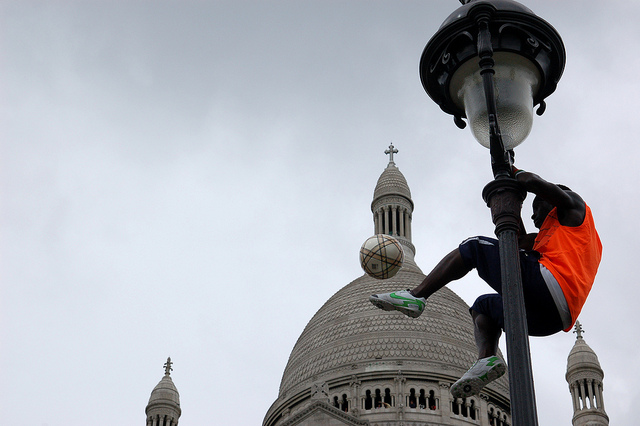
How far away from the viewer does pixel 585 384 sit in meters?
45.5

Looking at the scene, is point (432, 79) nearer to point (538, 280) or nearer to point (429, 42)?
point (429, 42)

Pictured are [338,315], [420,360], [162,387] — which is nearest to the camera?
[162,387]

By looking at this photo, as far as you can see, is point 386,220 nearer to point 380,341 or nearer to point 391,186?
point 391,186

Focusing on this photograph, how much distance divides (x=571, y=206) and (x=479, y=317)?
0.94 meters

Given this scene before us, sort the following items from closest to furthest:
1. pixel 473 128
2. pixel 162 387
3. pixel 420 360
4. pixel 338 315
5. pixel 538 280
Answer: pixel 538 280 < pixel 473 128 < pixel 162 387 < pixel 420 360 < pixel 338 315

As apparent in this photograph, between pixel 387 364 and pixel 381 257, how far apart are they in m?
41.9

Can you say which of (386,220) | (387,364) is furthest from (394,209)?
(387,364)

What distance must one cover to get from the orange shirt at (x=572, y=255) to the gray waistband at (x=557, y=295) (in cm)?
2

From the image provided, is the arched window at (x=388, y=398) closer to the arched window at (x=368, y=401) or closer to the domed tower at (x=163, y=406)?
the arched window at (x=368, y=401)

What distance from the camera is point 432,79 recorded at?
735 cm

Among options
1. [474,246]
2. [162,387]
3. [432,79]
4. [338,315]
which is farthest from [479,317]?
[338,315]

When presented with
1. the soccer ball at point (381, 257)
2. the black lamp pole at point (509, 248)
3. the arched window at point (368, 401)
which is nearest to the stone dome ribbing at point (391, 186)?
the arched window at point (368, 401)

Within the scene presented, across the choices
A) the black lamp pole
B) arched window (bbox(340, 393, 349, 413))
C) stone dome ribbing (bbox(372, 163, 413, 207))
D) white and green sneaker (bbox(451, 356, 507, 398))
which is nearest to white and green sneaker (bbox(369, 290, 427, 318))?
white and green sneaker (bbox(451, 356, 507, 398))

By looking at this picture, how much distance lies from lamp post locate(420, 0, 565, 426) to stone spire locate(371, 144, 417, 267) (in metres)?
55.9
